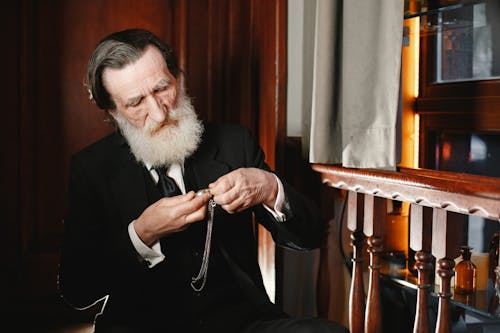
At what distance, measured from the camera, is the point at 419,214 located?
1767mm

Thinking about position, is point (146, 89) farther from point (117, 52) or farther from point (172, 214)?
point (172, 214)

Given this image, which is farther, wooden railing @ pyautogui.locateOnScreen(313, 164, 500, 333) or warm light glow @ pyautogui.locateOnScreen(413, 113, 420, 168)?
warm light glow @ pyautogui.locateOnScreen(413, 113, 420, 168)

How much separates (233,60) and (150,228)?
1.20 m

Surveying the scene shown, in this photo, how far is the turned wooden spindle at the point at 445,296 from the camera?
5.33 ft

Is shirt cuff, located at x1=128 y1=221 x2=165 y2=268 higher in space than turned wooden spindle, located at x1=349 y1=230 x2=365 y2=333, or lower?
higher

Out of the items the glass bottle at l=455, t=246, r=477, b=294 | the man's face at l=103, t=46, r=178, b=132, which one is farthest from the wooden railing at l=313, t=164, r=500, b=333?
the man's face at l=103, t=46, r=178, b=132

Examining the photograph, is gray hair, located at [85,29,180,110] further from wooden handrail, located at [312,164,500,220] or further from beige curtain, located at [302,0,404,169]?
wooden handrail, located at [312,164,500,220]

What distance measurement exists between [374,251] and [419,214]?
238 millimetres

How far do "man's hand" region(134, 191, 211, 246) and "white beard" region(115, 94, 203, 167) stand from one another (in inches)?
9.1

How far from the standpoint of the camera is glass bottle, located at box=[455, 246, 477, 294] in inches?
85.9

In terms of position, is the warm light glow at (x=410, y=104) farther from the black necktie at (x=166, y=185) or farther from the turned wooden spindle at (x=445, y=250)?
the black necktie at (x=166, y=185)

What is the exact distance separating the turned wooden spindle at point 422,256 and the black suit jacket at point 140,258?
15.1 inches

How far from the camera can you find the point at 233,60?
275cm

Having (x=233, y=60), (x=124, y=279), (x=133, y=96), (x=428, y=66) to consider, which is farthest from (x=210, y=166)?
(x=428, y=66)
